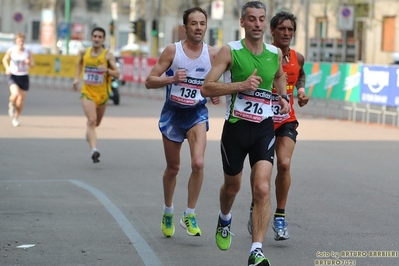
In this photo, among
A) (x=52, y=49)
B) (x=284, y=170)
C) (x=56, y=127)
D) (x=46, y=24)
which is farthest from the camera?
(x=52, y=49)

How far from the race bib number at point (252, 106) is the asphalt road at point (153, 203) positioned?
109 cm

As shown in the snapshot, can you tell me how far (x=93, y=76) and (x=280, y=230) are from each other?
6.86 m

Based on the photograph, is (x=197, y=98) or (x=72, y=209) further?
(x=72, y=209)

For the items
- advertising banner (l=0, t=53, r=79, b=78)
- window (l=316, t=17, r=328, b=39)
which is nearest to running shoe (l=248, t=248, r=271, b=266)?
advertising banner (l=0, t=53, r=79, b=78)

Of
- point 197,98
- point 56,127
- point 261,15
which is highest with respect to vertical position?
point 261,15

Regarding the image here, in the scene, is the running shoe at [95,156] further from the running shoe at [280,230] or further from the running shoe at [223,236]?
the running shoe at [223,236]

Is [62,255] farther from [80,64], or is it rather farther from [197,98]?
[80,64]

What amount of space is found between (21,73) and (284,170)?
1436cm

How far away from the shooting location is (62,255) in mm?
7816

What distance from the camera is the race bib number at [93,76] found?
14727 mm

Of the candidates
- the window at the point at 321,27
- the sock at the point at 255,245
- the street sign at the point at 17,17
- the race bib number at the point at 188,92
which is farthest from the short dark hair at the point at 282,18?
the window at the point at 321,27

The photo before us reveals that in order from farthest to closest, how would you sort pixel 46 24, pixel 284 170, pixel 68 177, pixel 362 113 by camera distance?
1. pixel 46 24
2. pixel 362 113
3. pixel 68 177
4. pixel 284 170

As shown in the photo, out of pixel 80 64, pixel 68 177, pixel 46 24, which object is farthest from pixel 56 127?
pixel 46 24

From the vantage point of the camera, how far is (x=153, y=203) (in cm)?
1084
